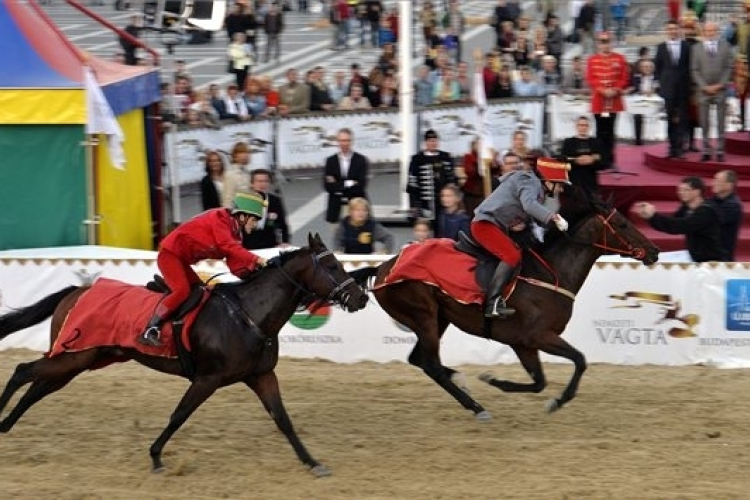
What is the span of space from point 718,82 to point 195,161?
8.64m

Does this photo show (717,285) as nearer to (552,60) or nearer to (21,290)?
(21,290)

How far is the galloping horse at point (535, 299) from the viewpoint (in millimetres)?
12320

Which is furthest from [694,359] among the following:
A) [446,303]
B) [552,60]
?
[552,60]

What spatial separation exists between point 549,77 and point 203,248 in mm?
17485

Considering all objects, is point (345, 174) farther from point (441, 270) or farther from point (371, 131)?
point (371, 131)

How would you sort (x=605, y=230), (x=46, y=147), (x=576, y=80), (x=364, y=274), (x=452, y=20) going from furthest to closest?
(x=452, y=20) → (x=576, y=80) → (x=46, y=147) → (x=364, y=274) → (x=605, y=230)

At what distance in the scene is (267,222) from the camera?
50.8ft

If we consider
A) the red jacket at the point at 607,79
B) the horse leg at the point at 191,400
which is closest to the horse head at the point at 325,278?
the horse leg at the point at 191,400

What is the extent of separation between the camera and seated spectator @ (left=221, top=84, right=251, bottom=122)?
949 inches

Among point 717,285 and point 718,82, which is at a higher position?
point 718,82

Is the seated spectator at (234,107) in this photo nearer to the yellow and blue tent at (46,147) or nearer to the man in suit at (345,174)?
the yellow and blue tent at (46,147)

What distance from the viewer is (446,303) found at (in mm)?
12578

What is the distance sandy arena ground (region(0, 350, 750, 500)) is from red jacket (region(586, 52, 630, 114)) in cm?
636

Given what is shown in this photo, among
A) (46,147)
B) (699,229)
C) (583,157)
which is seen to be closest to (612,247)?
(699,229)
